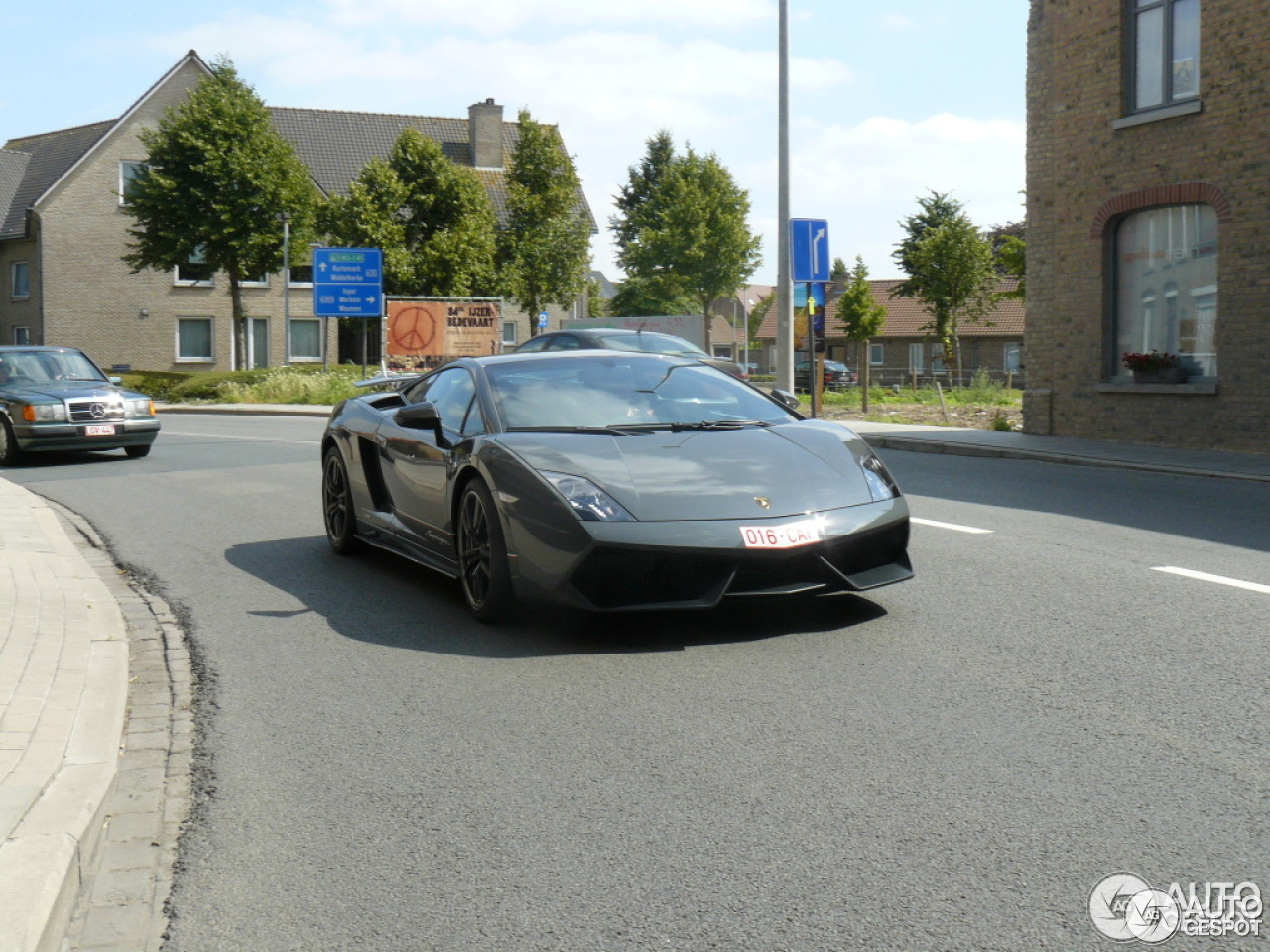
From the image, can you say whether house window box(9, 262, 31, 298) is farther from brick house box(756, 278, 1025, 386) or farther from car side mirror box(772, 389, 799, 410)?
car side mirror box(772, 389, 799, 410)

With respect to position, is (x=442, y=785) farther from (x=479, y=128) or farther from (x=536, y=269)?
(x=479, y=128)

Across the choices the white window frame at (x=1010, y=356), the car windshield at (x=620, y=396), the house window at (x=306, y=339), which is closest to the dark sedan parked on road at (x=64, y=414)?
the car windshield at (x=620, y=396)

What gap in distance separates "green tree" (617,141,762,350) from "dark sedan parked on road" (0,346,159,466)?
52439 millimetres

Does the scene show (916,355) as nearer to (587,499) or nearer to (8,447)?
(8,447)

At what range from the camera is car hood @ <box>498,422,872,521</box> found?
6.14 metres

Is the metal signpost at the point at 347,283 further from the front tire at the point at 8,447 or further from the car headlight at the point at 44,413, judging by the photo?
the car headlight at the point at 44,413

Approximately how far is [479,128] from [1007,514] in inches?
2320

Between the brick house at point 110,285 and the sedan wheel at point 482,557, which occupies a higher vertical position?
the brick house at point 110,285

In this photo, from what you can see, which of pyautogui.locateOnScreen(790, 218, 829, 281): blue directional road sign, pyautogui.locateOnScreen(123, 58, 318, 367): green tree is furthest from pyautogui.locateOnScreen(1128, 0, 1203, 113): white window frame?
pyautogui.locateOnScreen(123, 58, 318, 367): green tree

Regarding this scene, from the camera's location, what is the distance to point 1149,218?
18.6m

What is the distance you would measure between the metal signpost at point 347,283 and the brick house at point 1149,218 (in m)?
20.9

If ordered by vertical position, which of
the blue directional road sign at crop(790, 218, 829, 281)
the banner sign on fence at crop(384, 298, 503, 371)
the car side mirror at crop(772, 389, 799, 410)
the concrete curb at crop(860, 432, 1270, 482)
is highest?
the blue directional road sign at crop(790, 218, 829, 281)

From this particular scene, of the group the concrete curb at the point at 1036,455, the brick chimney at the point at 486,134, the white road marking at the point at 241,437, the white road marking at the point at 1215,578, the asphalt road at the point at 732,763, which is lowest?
the asphalt road at the point at 732,763

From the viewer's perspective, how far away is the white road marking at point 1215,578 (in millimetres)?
7236
